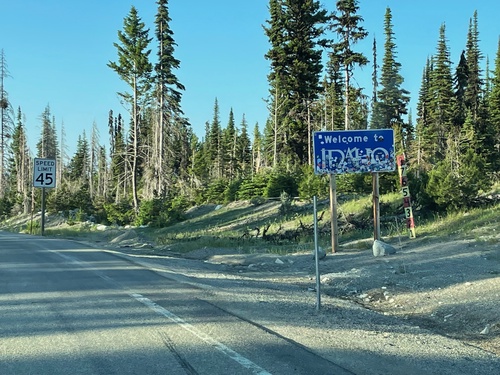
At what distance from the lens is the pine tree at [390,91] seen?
6145 cm

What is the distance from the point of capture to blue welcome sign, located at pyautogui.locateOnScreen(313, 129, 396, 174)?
15562 mm

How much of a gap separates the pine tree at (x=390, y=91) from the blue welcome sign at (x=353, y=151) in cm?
4524

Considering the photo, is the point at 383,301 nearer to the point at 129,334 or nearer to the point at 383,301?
the point at 383,301

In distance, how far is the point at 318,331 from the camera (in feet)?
23.7

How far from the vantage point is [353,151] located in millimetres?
15875

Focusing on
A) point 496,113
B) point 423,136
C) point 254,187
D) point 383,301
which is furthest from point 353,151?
point 496,113

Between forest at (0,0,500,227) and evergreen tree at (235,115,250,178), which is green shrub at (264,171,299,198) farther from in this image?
evergreen tree at (235,115,250,178)

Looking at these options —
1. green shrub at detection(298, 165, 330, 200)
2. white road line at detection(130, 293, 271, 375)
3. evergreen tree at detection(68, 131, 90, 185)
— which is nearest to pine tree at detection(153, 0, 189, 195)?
green shrub at detection(298, 165, 330, 200)

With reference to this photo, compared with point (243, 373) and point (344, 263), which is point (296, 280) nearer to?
point (344, 263)

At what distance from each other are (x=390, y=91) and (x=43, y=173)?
4488 centimetres

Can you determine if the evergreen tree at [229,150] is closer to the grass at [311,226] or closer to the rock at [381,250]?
the grass at [311,226]

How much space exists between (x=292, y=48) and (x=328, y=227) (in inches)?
1078

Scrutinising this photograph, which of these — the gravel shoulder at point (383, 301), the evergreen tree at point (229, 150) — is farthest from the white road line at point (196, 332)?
the evergreen tree at point (229, 150)

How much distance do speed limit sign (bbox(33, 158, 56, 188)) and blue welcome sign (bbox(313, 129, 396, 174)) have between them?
2136 cm
